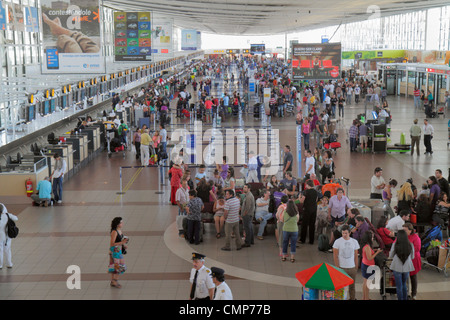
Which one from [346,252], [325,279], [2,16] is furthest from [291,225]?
[2,16]

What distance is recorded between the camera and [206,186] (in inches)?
522

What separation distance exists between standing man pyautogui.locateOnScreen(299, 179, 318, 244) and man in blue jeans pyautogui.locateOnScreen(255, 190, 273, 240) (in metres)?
0.74

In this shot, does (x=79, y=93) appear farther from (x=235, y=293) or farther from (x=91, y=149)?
(x=235, y=293)

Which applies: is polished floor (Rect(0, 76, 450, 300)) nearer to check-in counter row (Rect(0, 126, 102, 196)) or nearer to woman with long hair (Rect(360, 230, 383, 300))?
woman with long hair (Rect(360, 230, 383, 300))

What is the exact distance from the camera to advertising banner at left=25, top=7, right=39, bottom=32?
2306 cm

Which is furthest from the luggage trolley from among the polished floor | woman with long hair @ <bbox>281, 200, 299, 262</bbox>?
woman with long hair @ <bbox>281, 200, 299, 262</bbox>

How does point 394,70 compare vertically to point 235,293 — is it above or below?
above

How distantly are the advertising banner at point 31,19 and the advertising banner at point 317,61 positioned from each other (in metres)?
13.7

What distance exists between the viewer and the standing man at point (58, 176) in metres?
15.4

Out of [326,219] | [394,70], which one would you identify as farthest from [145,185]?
[394,70]

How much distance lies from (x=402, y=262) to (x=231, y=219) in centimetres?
382

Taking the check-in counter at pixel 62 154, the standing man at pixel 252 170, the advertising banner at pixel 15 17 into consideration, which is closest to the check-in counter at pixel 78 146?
the check-in counter at pixel 62 154

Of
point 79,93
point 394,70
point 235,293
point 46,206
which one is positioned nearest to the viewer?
point 235,293

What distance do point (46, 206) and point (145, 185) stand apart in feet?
10.9
